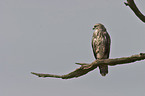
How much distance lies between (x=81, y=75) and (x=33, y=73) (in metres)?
1.01

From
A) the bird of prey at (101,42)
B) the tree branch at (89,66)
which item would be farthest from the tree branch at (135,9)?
the bird of prey at (101,42)

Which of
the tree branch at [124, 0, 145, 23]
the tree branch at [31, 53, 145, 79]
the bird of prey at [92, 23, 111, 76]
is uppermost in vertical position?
the bird of prey at [92, 23, 111, 76]

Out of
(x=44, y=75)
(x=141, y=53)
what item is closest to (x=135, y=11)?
(x=141, y=53)

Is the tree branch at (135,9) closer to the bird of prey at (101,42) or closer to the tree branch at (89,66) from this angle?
the tree branch at (89,66)

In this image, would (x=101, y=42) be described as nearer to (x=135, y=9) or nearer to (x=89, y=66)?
(x=89, y=66)

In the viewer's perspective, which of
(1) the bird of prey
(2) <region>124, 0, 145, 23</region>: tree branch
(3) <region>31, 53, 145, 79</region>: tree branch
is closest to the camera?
(2) <region>124, 0, 145, 23</region>: tree branch

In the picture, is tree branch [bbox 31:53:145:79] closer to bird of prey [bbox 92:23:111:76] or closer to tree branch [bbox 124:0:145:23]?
tree branch [bbox 124:0:145:23]

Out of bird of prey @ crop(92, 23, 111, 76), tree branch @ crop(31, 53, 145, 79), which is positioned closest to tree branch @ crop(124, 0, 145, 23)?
tree branch @ crop(31, 53, 145, 79)

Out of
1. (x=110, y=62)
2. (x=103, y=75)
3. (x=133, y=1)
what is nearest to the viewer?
(x=133, y=1)

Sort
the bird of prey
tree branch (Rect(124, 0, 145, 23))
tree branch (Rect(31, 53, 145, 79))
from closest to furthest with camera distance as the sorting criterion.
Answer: tree branch (Rect(124, 0, 145, 23)), tree branch (Rect(31, 53, 145, 79)), the bird of prey

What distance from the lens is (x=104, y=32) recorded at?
10.4 metres

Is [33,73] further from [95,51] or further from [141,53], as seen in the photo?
[95,51]

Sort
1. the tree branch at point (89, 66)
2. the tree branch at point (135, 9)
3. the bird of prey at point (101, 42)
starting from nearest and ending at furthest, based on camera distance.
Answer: the tree branch at point (135, 9) → the tree branch at point (89, 66) → the bird of prey at point (101, 42)

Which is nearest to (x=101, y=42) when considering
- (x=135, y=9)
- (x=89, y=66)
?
(x=89, y=66)
